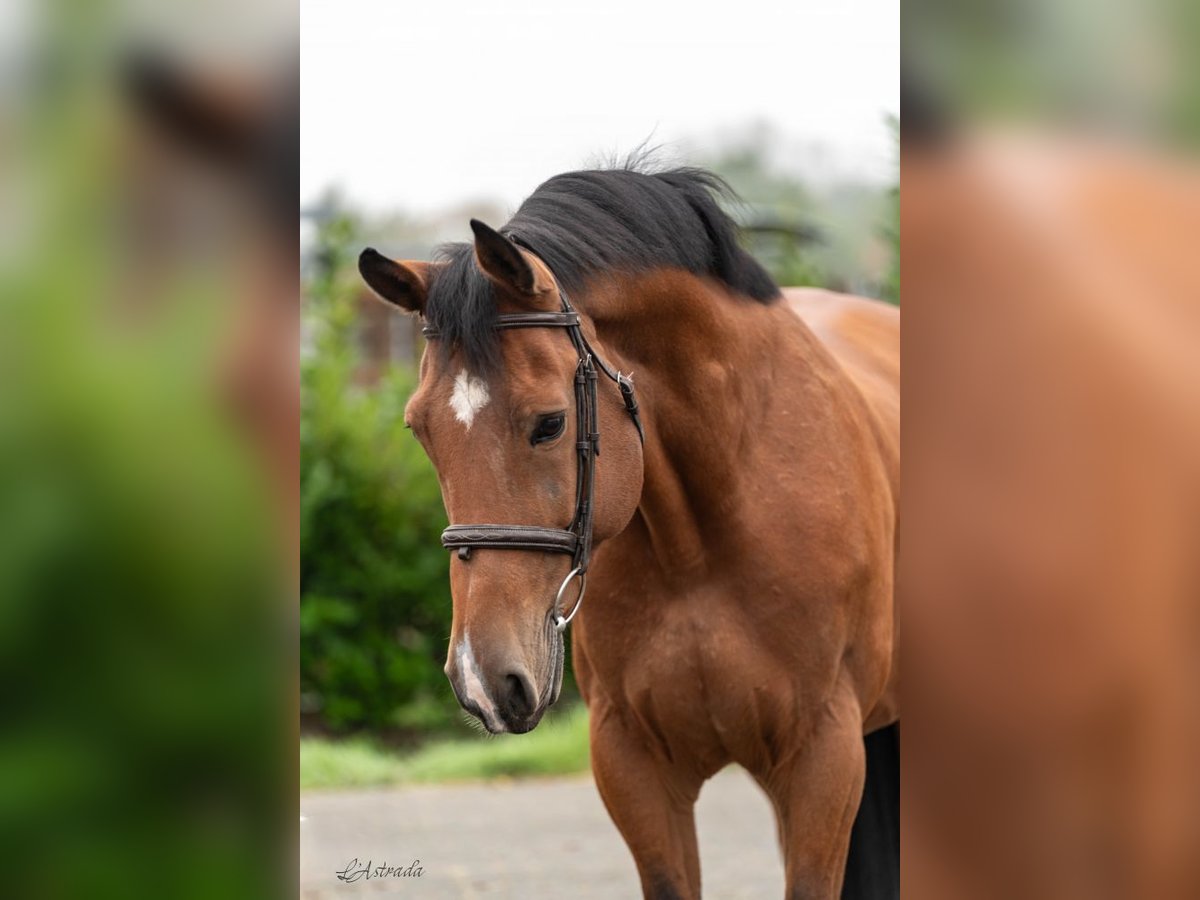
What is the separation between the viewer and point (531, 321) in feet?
6.64

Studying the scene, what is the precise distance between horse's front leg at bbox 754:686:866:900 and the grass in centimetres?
382

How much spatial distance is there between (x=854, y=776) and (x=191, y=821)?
2.03 m

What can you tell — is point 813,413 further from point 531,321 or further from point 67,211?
point 67,211

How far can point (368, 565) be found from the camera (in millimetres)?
6387

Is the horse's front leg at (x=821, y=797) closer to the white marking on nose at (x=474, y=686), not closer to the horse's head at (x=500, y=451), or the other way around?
the horse's head at (x=500, y=451)

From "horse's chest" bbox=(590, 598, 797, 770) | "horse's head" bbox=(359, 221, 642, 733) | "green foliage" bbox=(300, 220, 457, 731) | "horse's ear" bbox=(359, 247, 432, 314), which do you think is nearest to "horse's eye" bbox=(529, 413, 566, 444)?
"horse's head" bbox=(359, 221, 642, 733)

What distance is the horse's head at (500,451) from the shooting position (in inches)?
74.2

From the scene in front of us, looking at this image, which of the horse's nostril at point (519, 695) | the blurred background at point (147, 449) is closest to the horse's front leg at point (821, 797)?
the horse's nostril at point (519, 695)

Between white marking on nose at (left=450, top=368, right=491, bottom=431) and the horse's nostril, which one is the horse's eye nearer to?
white marking on nose at (left=450, top=368, right=491, bottom=431)

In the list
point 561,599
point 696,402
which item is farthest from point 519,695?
point 696,402

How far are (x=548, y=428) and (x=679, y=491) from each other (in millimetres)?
532

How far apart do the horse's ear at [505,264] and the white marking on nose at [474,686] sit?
0.58 meters

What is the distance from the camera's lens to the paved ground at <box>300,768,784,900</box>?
4766mm

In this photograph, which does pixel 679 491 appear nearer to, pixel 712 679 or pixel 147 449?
pixel 712 679
